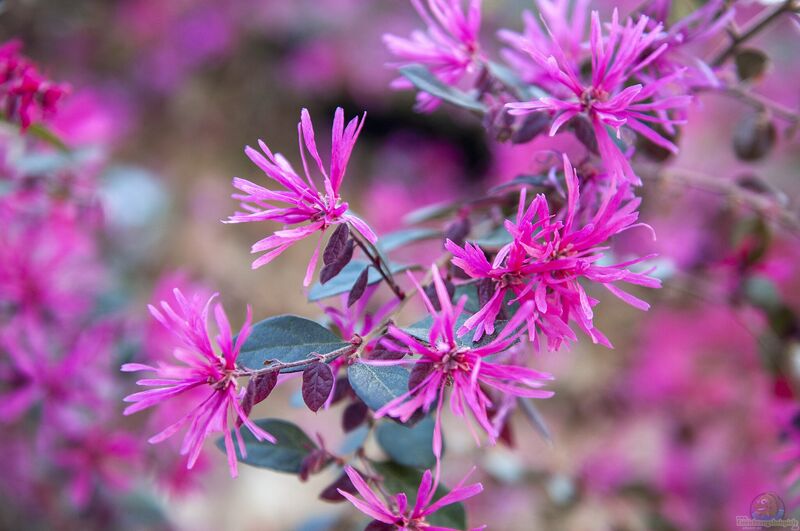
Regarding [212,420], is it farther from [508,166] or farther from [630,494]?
[508,166]

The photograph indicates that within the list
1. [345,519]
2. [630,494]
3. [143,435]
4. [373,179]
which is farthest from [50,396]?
[373,179]

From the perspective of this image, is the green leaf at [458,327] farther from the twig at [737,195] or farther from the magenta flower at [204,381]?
the twig at [737,195]

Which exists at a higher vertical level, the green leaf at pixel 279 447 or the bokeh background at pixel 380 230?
the green leaf at pixel 279 447

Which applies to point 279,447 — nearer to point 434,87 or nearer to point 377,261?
point 377,261

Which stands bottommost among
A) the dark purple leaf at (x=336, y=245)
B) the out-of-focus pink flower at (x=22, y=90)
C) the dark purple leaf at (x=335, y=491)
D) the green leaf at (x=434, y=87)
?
the dark purple leaf at (x=335, y=491)

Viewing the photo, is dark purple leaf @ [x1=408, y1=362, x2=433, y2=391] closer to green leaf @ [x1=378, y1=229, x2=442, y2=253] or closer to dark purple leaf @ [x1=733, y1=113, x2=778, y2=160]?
green leaf @ [x1=378, y1=229, x2=442, y2=253]

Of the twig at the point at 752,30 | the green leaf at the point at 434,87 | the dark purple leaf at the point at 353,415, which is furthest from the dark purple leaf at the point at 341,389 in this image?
the twig at the point at 752,30

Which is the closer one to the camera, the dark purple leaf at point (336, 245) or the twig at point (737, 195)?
the dark purple leaf at point (336, 245)

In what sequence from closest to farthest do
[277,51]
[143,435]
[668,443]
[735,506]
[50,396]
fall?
[50,396]
[143,435]
[735,506]
[668,443]
[277,51]
